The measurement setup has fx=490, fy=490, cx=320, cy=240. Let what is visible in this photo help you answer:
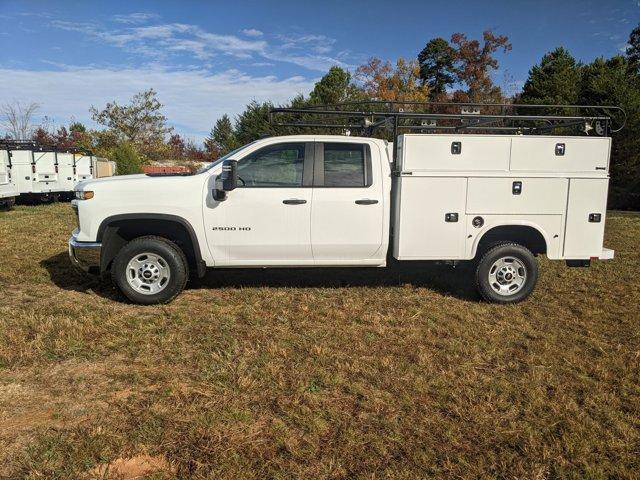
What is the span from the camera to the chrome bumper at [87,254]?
5.43 meters

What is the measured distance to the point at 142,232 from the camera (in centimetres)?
569

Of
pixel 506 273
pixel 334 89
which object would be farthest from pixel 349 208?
pixel 334 89

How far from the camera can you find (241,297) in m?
5.93

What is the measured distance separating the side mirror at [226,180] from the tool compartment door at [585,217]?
384cm

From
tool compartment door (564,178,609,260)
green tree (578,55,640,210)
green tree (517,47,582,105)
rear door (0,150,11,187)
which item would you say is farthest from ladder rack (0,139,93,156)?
green tree (517,47,582,105)

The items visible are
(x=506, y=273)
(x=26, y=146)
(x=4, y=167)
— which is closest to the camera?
(x=506, y=273)

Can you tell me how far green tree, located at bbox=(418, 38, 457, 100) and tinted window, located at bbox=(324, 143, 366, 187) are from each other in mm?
46138

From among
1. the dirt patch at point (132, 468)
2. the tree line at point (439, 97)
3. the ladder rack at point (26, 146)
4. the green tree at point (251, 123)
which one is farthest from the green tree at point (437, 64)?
the dirt patch at point (132, 468)

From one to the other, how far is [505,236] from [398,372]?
9.31 feet

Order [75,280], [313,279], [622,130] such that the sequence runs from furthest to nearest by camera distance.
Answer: [622,130]
[313,279]
[75,280]

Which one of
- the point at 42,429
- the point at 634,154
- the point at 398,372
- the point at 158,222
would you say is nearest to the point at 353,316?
the point at 398,372

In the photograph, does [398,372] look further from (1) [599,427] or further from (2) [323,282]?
(2) [323,282]

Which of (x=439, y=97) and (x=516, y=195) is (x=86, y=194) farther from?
(x=439, y=97)

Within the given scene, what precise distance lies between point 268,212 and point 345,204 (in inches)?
34.9
